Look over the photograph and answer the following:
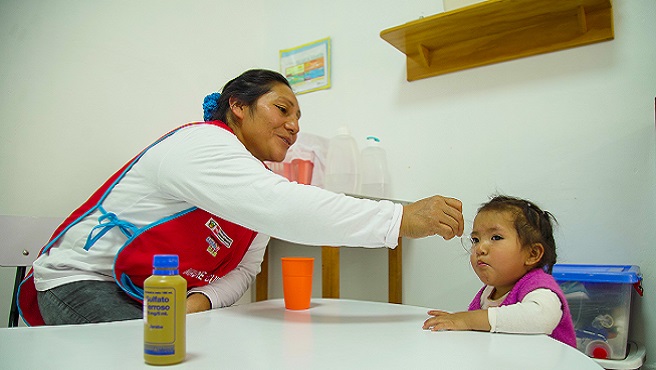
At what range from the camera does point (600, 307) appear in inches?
64.9

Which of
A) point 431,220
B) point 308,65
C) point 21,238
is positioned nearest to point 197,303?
point 431,220

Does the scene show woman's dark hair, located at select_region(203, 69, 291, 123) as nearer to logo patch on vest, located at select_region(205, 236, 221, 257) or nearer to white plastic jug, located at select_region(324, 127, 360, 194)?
logo patch on vest, located at select_region(205, 236, 221, 257)

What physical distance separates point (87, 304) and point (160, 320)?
2.13ft

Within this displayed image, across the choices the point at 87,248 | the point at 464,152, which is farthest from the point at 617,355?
the point at 87,248

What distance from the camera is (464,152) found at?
219 centimetres

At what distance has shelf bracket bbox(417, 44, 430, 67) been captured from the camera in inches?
87.2

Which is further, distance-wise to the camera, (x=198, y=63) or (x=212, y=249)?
(x=198, y=63)

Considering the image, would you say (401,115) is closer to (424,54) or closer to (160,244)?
(424,54)

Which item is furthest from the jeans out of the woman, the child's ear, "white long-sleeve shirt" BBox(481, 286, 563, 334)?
the child's ear

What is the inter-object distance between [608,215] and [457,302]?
68cm

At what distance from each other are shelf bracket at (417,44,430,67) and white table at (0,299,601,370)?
1.40m

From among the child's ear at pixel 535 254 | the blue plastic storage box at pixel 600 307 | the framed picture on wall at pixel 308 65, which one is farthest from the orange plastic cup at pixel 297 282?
the framed picture on wall at pixel 308 65

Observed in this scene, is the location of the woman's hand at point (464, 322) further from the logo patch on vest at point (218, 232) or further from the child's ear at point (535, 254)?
the logo patch on vest at point (218, 232)

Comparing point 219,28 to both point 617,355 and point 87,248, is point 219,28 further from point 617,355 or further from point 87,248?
point 617,355
